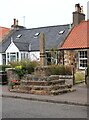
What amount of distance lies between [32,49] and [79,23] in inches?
250

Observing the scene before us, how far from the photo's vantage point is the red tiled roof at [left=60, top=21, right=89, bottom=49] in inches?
1081

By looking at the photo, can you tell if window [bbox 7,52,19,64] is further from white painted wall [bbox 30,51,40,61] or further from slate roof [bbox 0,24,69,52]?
white painted wall [bbox 30,51,40,61]

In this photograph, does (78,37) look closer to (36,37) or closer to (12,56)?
(36,37)

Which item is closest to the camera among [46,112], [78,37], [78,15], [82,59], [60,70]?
[46,112]

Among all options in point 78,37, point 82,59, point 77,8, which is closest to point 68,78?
point 82,59

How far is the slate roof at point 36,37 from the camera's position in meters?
31.0

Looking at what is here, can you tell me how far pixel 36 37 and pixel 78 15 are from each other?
246 inches

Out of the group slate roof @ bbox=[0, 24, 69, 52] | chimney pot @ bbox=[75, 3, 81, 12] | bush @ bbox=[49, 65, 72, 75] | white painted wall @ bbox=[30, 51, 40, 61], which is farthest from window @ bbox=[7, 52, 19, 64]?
bush @ bbox=[49, 65, 72, 75]

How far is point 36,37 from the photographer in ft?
111

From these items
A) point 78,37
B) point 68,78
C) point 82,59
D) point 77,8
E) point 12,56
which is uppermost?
point 77,8

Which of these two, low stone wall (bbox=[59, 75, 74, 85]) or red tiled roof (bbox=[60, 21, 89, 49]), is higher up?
red tiled roof (bbox=[60, 21, 89, 49])

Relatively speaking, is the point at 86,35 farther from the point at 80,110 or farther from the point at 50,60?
the point at 80,110

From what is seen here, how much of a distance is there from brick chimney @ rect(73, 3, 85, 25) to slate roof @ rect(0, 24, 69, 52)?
5.00 feet

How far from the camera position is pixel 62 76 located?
18156mm
